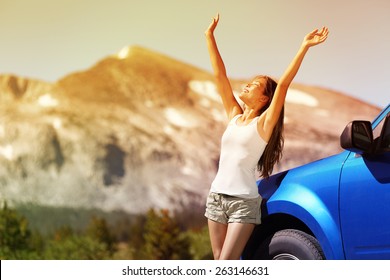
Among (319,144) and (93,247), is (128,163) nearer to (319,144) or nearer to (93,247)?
(93,247)

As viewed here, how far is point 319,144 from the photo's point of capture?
99.8 ft

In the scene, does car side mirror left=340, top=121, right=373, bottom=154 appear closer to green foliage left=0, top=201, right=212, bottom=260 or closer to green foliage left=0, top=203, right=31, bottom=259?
green foliage left=0, top=201, right=212, bottom=260

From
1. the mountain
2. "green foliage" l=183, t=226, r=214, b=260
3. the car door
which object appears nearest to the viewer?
the car door

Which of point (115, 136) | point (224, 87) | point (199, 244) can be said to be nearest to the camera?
point (224, 87)

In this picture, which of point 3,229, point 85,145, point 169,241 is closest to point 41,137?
point 85,145

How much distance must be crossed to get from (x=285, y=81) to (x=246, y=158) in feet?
1.36

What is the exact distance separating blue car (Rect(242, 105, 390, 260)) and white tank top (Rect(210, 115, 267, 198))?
20 centimetres

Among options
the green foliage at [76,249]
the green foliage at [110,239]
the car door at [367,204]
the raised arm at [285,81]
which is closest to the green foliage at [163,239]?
the green foliage at [110,239]

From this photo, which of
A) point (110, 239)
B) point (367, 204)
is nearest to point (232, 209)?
point (367, 204)

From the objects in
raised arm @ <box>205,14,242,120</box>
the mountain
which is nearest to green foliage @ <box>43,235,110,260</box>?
the mountain

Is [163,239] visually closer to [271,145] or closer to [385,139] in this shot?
[271,145]

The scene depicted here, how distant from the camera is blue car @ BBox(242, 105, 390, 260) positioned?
3730mm

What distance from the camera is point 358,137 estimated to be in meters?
3.74
